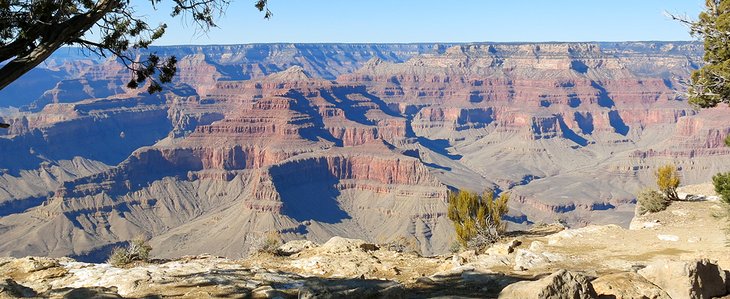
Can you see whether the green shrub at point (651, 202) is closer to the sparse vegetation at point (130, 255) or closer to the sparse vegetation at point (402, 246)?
the sparse vegetation at point (402, 246)

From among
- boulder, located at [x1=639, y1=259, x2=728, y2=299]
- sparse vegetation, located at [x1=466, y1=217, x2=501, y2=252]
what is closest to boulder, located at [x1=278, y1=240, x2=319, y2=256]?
sparse vegetation, located at [x1=466, y1=217, x2=501, y2=252]

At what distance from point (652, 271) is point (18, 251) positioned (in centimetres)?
10362

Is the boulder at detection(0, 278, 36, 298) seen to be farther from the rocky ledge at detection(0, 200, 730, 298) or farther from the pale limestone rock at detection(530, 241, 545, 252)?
the pale limestone rock at detection(530, 241, 545, 252)

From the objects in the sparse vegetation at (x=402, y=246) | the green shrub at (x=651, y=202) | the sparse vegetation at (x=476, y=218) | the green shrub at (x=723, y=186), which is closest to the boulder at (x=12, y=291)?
the sparse vegetation at (x=402, y=246)

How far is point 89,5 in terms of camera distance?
12.1m

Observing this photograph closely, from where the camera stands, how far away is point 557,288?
316 inches

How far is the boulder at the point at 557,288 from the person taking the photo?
7.94 meters

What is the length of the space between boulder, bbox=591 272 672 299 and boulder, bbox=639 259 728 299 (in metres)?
0.37

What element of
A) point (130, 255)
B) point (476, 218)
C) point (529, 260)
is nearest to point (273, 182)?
point (476, 218)

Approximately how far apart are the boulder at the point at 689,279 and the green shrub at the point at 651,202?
13.4 metres

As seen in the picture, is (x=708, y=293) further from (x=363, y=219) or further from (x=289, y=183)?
(x=289, y=183)

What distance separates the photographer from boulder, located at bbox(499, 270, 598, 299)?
313 inches

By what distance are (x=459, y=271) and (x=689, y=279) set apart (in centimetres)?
531

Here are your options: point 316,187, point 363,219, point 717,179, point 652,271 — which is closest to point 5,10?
point 652,271
